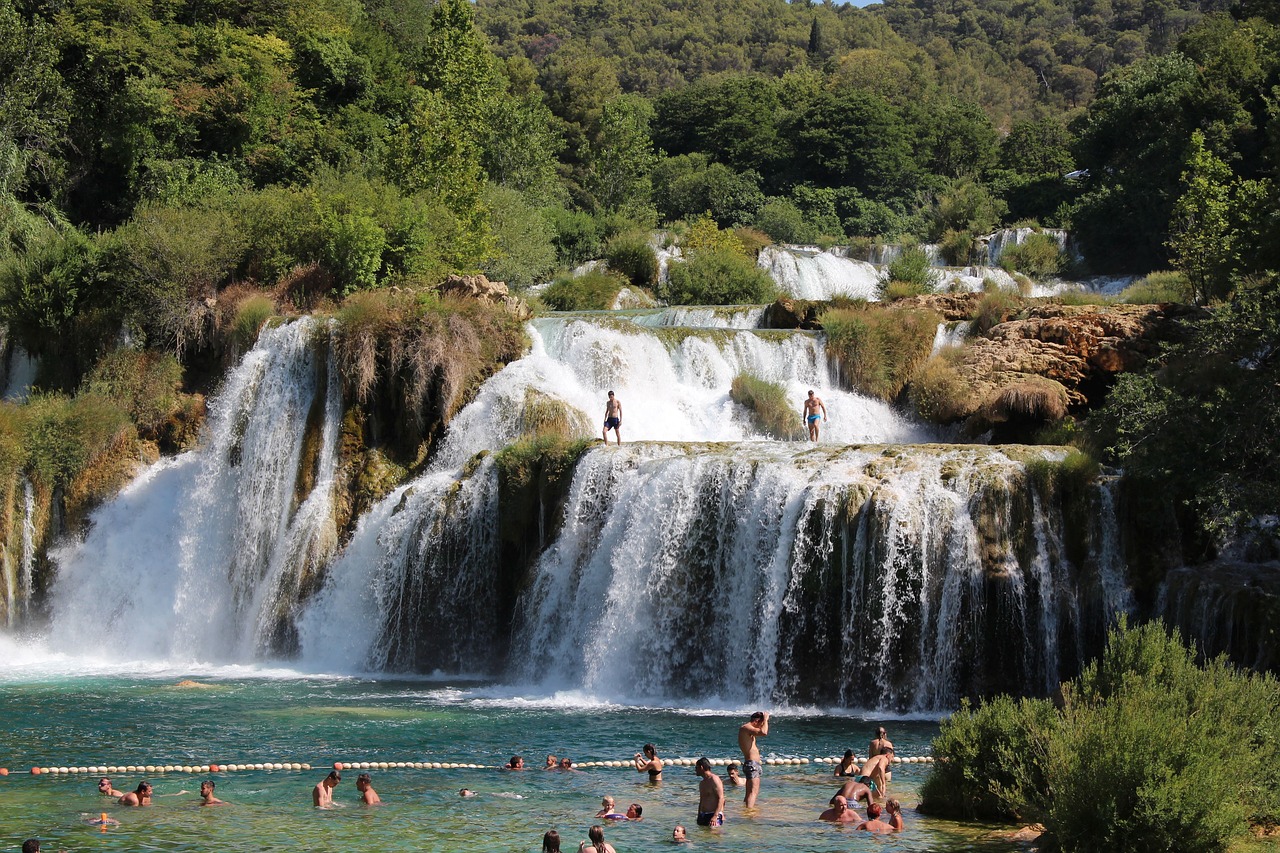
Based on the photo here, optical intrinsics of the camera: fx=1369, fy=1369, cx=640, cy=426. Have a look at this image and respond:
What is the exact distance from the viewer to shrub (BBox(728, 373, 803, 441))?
88.2 feet

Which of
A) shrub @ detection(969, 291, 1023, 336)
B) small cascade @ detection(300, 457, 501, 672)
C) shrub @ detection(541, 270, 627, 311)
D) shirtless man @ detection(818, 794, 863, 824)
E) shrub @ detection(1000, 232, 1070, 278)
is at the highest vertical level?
shrub @ detection(1000, 232, 1070, 278)

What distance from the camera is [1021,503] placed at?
19672mm

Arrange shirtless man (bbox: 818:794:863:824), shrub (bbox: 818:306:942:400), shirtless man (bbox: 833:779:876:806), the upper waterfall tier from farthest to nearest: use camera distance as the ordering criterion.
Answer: shrub (bbox: 818:306:942:400) < the upper waterfall tier < shirtless man (bbox: 833:779:876:806) < shirtless man (bbox: 818:794:863:824)

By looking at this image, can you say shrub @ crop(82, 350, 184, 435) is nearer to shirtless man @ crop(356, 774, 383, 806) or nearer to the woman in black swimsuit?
shirtless man @ crop(356, 774, 383, 806)

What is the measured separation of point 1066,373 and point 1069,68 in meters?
96.7

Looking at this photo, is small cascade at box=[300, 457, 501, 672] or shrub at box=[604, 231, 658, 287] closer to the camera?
small cascade at box=[300, 457, 501, 672]

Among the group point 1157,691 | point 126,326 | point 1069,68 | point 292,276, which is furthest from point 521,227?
point 1069,68

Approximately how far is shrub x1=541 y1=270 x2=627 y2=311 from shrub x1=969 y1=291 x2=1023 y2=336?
1205 cm

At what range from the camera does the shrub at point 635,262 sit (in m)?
41.5

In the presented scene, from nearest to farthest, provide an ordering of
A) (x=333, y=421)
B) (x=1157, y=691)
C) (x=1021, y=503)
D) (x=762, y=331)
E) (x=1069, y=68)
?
(x=1157, y=691)
(x=1021, y=503)
(x=333, y=421)
(x=762, y=331)
(x=1069, y=68)

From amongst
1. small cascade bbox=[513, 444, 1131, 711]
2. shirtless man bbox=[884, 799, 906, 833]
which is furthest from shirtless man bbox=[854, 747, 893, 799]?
small cascade bbox=[513, 444, 1131, 711]

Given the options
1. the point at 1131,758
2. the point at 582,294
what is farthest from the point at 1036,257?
the point at 1131,758

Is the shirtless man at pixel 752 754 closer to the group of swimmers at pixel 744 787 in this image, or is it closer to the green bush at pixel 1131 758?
the group of swimmers at pixel 744 787

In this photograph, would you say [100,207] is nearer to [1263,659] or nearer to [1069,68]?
[1263,659]
